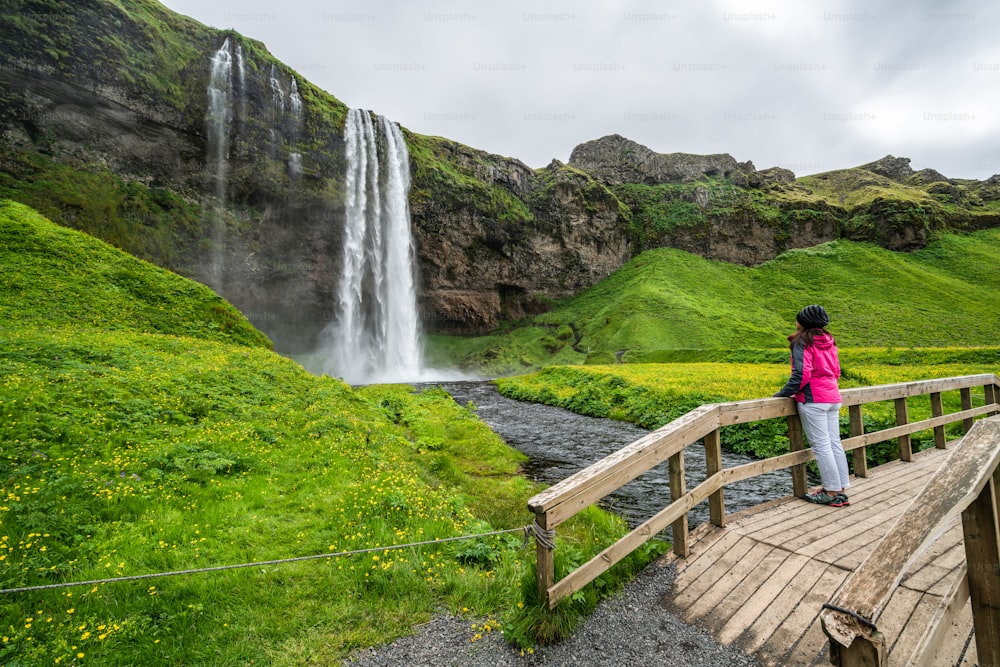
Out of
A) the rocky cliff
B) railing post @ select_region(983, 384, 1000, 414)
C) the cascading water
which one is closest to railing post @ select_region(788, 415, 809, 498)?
railing post @ select_region(983, 384, 1000, 414)

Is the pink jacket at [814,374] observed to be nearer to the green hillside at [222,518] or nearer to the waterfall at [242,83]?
the green hillside at [222,518]

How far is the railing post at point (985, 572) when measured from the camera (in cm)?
270

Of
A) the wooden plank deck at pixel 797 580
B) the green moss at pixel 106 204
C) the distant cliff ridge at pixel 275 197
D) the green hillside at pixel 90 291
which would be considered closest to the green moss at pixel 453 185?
the distant cliff ridge at pixel 275 197

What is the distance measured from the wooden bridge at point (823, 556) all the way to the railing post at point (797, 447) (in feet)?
0.08

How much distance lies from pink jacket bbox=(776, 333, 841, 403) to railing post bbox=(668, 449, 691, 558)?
2.51m

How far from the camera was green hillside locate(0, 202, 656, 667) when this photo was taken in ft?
14.4

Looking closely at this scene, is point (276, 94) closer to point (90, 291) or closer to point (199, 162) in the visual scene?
point (199, 162)

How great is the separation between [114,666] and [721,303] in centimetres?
8377

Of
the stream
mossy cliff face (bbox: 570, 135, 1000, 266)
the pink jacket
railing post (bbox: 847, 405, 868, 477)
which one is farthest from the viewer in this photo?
mossy cliff face (bbox: 570, 135, 1000, 266)

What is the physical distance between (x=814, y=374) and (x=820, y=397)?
1.13 ft

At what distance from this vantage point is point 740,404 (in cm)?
605

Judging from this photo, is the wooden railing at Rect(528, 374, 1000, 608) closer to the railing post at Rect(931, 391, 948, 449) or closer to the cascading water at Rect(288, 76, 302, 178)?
the railing post at Rect(931, 391, 948, 449)

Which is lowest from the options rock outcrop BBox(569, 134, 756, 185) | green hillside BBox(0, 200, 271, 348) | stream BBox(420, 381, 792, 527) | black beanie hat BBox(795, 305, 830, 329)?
stream BBox(420, 381, 792, 527)

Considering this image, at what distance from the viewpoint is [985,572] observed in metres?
2.71
